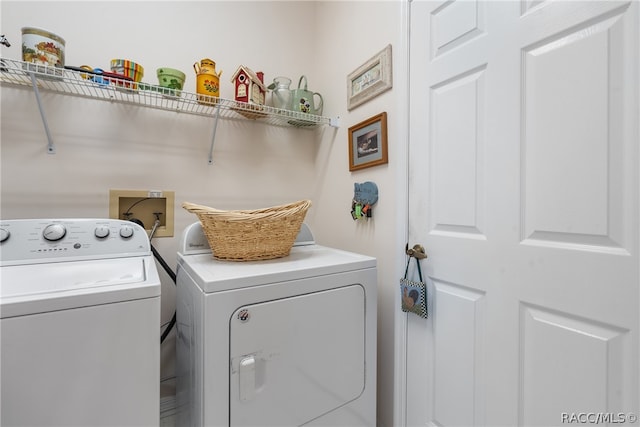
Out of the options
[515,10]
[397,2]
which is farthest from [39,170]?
[515,10]

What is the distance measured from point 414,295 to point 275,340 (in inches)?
22.8

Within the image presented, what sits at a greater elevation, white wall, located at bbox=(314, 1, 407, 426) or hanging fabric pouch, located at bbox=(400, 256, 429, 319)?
white wall, located at bbox=(314, 1, 407, 426)

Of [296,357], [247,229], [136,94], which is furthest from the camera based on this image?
[136,94]

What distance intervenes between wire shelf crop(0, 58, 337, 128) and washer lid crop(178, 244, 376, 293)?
0.78m

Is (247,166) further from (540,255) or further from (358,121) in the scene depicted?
(540,255)

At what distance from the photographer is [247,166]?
5.87 feet

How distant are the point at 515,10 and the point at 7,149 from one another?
204 cm

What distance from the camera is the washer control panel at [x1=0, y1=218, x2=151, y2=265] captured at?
101cm

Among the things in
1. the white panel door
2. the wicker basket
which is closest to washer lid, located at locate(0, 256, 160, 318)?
the wicker basket

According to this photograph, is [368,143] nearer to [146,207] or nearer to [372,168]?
[372,168]

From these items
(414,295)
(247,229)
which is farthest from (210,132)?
(414,295)

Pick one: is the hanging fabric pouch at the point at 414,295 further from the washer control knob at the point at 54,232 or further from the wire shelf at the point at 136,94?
the washer control knob at the point at 54,232

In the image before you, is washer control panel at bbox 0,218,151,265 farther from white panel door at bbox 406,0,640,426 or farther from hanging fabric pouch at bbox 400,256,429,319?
white panel door at bbox 406,0,640,426

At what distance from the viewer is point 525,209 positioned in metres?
0.86
